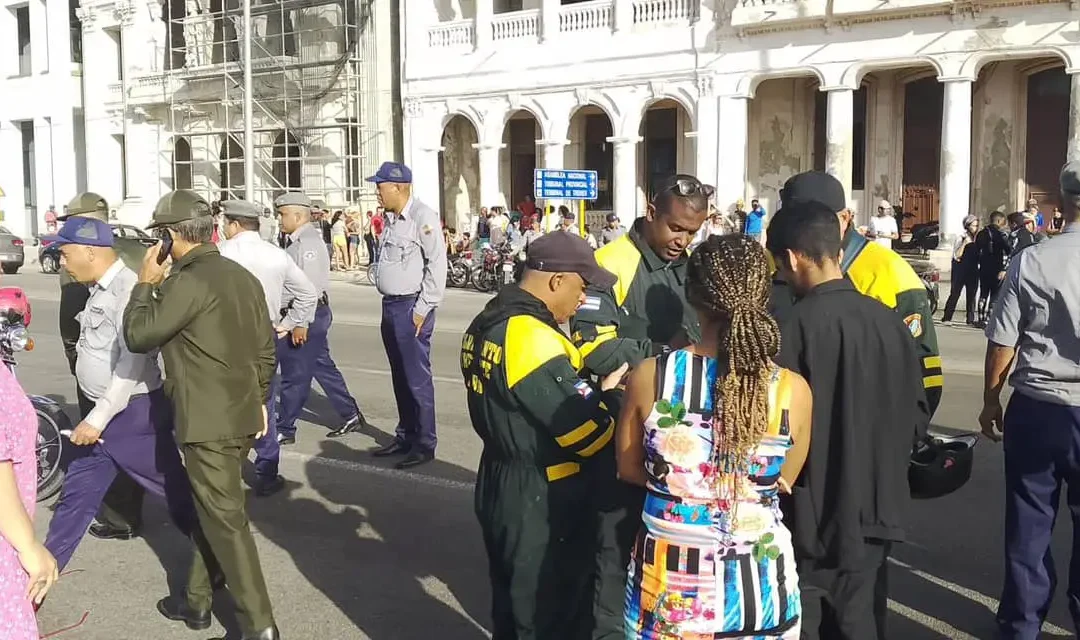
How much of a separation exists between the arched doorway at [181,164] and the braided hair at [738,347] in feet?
114

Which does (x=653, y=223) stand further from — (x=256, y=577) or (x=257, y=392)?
(x=256, y=577)

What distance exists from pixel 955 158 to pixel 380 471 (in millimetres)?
16724

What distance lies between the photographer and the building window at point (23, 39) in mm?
40844

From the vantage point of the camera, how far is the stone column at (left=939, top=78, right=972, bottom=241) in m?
20.0

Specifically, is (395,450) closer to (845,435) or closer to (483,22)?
(845,435)

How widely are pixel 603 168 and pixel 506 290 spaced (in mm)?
24332

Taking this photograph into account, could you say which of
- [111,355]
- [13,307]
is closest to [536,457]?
[111,355]

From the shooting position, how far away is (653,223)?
4.08 m

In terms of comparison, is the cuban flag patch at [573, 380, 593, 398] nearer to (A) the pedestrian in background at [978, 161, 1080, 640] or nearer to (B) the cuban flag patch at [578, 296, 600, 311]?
(B) the cuban flag patch at [578, 296, 600, 311]

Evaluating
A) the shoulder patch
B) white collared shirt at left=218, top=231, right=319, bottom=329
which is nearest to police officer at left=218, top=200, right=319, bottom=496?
white collared shirt at left=218, top=231, right=319, bottom=329

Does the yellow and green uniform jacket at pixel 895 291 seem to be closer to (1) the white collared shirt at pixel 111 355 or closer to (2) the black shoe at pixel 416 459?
(1) the white collared shirt at pixel 111 355

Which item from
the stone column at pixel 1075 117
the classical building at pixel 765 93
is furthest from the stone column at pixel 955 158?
the stone column at pixel 1075 117

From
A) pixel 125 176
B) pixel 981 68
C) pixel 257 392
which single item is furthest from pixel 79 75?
pixel 257 392

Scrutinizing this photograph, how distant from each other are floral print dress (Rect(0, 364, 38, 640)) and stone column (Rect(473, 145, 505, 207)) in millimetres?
24402
